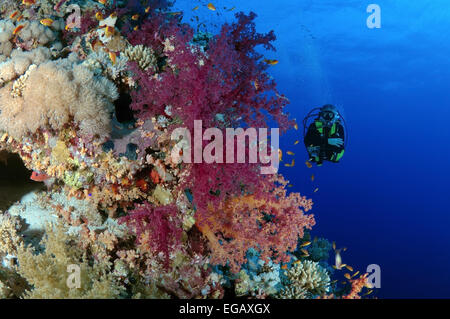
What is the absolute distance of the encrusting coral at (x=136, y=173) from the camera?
137 inches

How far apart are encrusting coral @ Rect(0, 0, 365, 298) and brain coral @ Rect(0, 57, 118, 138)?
13 mm

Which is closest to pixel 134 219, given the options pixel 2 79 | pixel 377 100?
pixel 2 79

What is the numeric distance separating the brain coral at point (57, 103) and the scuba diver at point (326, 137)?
16.6ft

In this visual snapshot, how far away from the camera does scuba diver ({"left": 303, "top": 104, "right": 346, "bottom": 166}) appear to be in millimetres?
6859

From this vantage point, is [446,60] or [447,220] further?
[447,220]

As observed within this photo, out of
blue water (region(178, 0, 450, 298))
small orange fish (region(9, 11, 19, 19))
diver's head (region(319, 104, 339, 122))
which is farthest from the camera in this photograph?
blue water (region(178, 0, 450, 298))

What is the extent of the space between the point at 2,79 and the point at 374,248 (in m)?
44.3

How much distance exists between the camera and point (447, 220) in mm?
48031

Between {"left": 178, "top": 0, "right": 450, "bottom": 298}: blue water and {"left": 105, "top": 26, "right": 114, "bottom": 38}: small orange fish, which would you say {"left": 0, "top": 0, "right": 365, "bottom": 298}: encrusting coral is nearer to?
{"left": 105, "top": 26, "right": 114, "bottom": 38}: small orange fish

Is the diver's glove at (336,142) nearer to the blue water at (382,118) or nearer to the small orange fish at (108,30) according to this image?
the blue water at (382,118)

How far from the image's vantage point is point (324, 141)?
6977 mm

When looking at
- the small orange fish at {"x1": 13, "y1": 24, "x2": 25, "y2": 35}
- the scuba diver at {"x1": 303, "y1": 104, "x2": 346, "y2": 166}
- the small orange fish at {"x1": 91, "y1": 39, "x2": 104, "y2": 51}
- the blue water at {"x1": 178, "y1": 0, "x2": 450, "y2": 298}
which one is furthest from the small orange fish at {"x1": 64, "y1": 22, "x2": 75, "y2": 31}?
the scuba diver at {"x1": 303, "y1": 104, "x2": 346, "y2": 166}

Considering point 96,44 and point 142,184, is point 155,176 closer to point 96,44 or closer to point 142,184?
point 142,184

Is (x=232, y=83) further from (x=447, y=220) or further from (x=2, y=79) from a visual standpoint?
(x=447, y=220)
